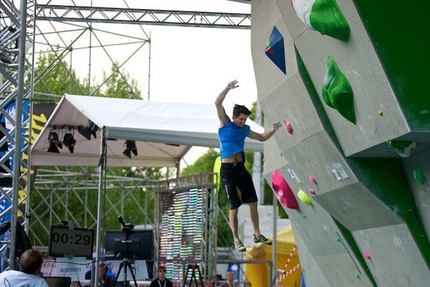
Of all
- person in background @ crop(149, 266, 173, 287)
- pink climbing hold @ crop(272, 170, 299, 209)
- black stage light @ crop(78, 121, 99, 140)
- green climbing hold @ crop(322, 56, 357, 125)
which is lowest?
person in background @ crop(149, 266, 173, 287)

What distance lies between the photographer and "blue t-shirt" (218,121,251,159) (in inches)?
361

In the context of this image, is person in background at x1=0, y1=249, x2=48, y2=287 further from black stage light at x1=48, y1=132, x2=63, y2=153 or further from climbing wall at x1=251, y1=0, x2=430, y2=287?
black stage light at x1=48, y1=132, x2=63, y2=153

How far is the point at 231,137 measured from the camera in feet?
30.2

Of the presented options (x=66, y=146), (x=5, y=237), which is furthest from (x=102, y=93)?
(x=5, y=237)

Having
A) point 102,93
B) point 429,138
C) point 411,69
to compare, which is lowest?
point 429,138

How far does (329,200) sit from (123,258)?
3.69m

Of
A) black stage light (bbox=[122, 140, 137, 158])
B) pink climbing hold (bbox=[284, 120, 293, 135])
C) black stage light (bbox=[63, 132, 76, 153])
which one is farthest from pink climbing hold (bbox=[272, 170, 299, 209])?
black stage light (bbox=[63, 132, 76, 153])

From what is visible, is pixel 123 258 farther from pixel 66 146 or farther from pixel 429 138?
pixel 429 138

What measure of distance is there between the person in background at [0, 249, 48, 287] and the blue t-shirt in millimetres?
3352

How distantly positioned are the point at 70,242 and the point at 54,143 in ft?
11.8

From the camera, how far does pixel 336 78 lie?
28.6 ft

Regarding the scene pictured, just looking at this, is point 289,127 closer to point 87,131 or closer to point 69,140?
point 87,131

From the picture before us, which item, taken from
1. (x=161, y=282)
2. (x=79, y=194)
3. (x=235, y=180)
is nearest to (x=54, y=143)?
(x=161, y=282)

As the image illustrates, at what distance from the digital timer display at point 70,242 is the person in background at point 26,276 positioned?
21.8 feet
